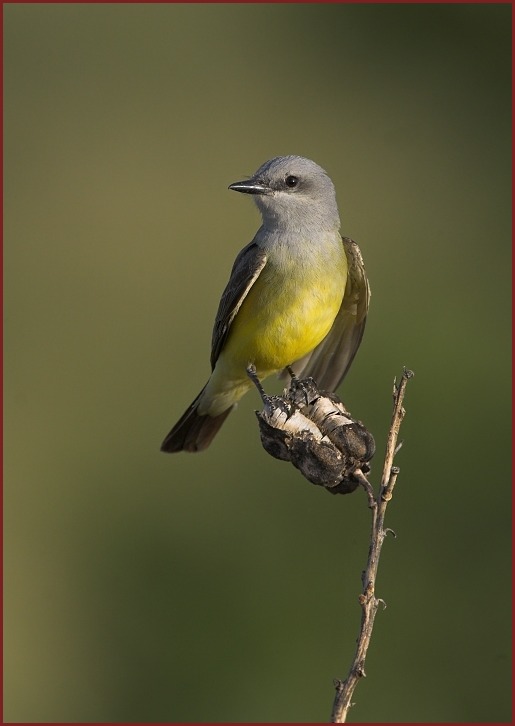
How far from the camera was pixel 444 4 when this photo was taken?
999 cm

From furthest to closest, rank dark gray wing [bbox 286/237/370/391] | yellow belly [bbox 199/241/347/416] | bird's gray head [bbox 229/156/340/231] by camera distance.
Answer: dark gray wing [bbox 286/237/370/391] → bird's gray head [bbox 229/156/340/231] → yellow belly [bbox 199/241/347/416]

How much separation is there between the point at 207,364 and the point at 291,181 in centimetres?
250

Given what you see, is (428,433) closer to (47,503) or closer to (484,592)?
(484,592)

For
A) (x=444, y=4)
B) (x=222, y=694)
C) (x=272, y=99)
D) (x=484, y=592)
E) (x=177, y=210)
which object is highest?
(x=444, y=4)

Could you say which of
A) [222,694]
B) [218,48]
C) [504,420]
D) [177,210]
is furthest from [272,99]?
[222,694]

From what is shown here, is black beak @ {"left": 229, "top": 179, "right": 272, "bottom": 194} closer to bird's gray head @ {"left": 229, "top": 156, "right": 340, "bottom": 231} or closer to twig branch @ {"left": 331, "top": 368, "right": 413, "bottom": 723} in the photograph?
bird's gray head @ {"left": 229, "top": 156, "right": 340, "bottom": 231}

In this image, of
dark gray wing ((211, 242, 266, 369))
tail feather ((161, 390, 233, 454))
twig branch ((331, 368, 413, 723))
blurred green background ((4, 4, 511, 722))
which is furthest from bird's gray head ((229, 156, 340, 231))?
twig branch ((331, 368, 413, 723))

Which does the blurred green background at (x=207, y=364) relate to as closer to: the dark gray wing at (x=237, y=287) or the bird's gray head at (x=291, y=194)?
the dark gray wing at (x=237, y=287)

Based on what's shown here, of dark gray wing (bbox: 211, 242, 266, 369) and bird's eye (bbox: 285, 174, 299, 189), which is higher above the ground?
bird's eye (bbox: 285, 174, 299, 189)

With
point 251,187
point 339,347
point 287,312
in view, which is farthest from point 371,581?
point 339,347

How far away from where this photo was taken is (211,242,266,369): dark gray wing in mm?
5348

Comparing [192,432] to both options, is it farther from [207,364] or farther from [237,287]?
[207,364]

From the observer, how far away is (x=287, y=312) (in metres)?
5.24

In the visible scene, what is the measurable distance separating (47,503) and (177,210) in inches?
104
